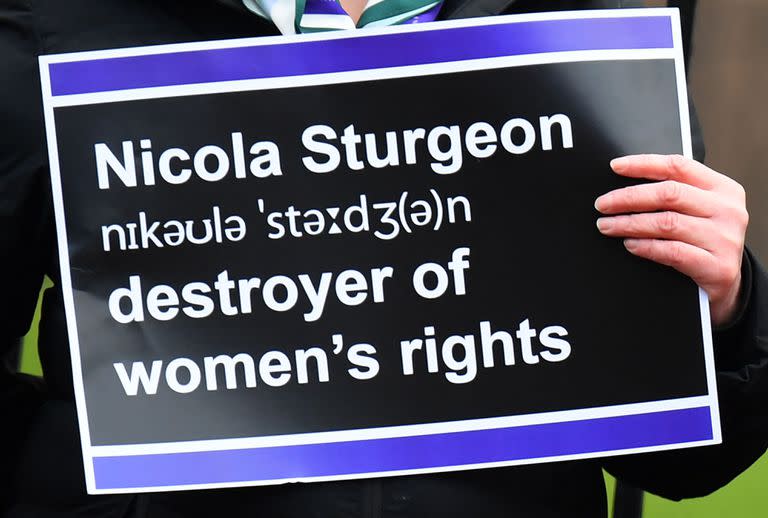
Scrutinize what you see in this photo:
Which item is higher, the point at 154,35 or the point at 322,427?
the point at 154,35

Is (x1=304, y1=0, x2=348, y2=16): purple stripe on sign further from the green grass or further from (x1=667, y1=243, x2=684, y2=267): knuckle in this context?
the green grass

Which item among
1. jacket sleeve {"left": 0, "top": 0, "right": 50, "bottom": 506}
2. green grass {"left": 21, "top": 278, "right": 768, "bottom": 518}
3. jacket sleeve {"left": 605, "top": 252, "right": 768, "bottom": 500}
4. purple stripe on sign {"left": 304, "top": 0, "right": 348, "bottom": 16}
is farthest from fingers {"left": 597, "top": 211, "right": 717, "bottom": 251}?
green grass {"left": 21, "top": 278, "right": 768, "bottom": 518}

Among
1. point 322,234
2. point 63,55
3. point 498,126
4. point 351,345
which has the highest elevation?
point 63,55

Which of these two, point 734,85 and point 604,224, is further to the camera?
point 734,85

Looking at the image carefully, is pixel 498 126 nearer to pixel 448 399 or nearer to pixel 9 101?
pixel 448 399

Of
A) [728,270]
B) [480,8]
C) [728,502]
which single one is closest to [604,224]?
[728,270]

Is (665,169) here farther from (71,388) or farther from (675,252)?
(71,388)

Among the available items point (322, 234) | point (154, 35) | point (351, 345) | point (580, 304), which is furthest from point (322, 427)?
point (154, 35)

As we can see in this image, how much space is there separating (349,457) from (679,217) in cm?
50

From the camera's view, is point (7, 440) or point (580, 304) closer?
point (580, 304)

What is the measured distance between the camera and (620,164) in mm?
1419

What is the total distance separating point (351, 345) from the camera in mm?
1423

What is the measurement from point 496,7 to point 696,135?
321mm

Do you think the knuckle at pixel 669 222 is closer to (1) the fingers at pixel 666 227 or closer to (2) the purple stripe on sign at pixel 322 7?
(1) the fingers at pixel 666 227
